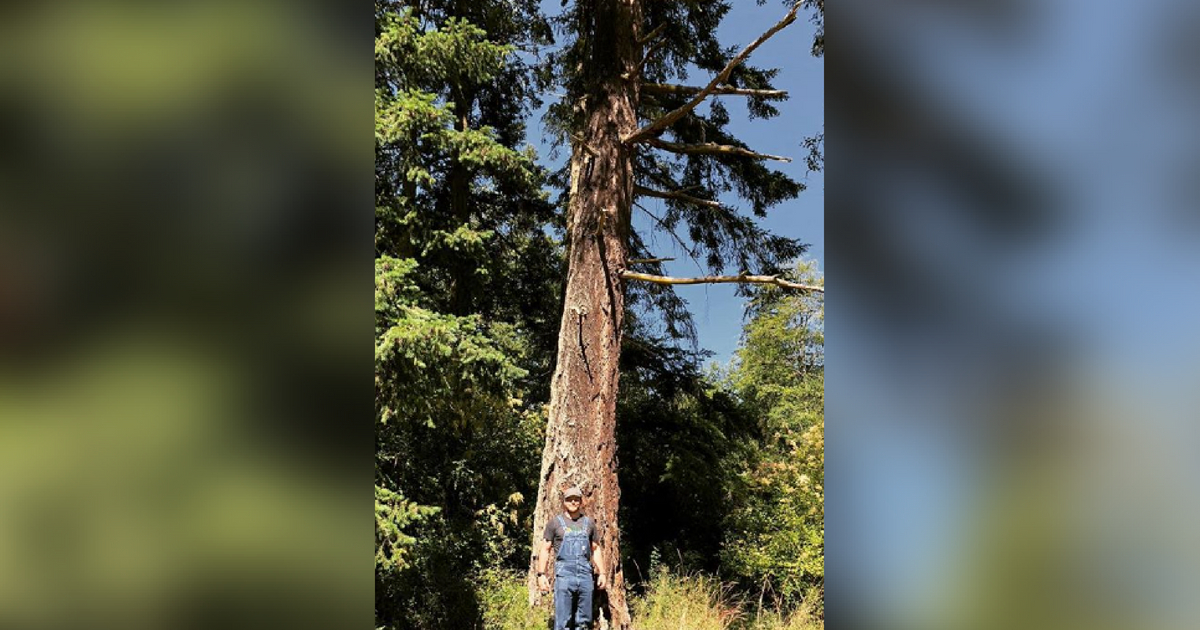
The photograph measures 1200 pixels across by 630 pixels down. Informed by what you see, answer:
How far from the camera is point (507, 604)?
349 inches

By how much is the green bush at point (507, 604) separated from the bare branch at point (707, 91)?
5398mm

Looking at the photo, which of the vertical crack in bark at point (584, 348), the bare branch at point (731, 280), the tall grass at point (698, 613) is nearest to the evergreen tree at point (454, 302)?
the vertical crack in bark at point (584, 348)

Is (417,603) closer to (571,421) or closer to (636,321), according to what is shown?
(571,421)

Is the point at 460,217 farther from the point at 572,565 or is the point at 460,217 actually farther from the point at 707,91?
the point at 572,565

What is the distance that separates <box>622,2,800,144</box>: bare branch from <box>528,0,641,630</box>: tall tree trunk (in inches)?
13.1

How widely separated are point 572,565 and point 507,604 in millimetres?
3477

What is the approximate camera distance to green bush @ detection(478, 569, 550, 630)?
7160mm

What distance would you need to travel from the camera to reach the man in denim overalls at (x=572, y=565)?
5.93 m

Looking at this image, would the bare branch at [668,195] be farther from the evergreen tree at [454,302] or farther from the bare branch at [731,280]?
the evergreen tree at [454,302]

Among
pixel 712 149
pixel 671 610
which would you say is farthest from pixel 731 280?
pixel 671 610

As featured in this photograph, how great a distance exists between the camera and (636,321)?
12555 mm

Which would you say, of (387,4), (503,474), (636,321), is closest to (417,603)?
(503,474)
